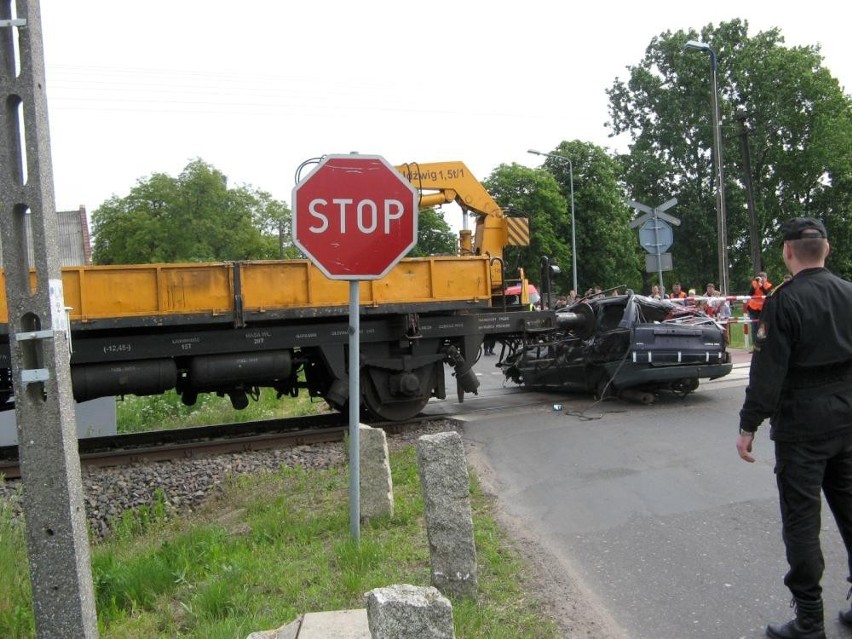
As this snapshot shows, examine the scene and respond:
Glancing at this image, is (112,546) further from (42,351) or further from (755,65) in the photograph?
(755,65)

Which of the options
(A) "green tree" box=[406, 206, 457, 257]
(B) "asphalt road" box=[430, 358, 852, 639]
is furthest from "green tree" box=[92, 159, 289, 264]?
(B) "asphalt road" box=[430, 358, 852, 639]

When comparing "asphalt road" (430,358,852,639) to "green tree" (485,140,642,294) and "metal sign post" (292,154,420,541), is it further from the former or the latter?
"green tree" (485,140,642,294)

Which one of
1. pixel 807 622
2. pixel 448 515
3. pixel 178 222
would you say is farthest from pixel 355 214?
pixel 178 222

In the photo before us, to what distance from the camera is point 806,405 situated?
147 inches

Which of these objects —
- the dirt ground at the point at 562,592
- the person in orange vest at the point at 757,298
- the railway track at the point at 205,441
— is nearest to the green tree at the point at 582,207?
the person in orange vest at the point at 757,298

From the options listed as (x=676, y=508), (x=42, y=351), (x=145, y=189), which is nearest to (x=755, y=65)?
(x=145, y=189)

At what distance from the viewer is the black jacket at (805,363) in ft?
12.1

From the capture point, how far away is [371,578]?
4.65m

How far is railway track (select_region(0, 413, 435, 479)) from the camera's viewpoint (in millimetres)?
9125

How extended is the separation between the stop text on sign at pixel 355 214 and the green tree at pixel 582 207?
130ft

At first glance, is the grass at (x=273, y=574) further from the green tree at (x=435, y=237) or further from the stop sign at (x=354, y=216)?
the green tree at (x=435, y=237)

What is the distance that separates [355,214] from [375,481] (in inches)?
85.6

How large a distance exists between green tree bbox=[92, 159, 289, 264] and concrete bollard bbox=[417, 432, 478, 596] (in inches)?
1853

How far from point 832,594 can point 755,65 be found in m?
47.4
